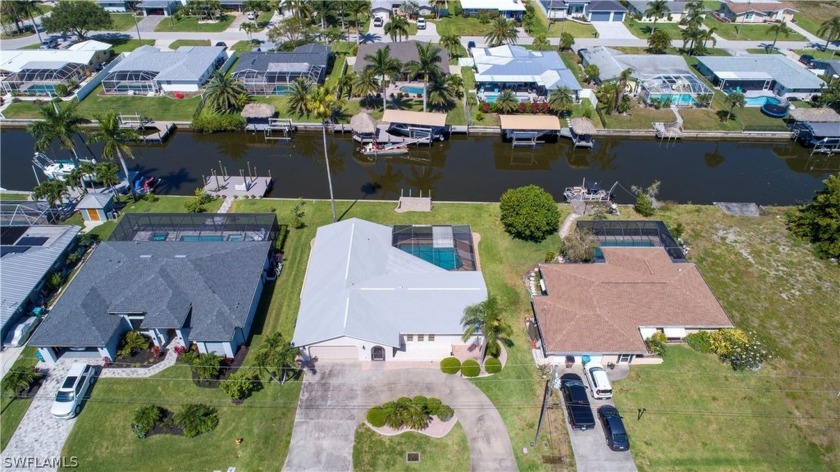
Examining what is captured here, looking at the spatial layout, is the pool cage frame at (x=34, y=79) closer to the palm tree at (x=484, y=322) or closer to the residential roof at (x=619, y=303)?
the palm tree at (x=484, y=322)

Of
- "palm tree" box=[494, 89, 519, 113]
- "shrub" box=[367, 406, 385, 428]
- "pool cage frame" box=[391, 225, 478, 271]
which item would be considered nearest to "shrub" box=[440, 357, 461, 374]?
"shrub" box=[367, 406, 385, 428]

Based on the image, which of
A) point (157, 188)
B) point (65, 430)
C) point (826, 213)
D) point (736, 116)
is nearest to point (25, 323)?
point (65, 430)

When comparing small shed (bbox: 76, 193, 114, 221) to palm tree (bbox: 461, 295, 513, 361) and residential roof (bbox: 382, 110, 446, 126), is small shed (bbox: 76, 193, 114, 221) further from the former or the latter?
palm tree (bbox: 461, 295, 513, 361)

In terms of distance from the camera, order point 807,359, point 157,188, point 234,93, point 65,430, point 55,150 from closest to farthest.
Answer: point 65,430 < point 807,359 < point 157,188 < point 55,150 < point 234,93

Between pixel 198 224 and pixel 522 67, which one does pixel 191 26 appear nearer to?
pixel 522 67

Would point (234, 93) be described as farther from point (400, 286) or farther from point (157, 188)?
point (400, 286)

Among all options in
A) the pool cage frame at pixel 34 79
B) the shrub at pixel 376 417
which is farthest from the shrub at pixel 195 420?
the pool cage frame at pixel 34 79

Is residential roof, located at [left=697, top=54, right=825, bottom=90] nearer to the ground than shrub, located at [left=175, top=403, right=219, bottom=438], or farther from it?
farther from it
